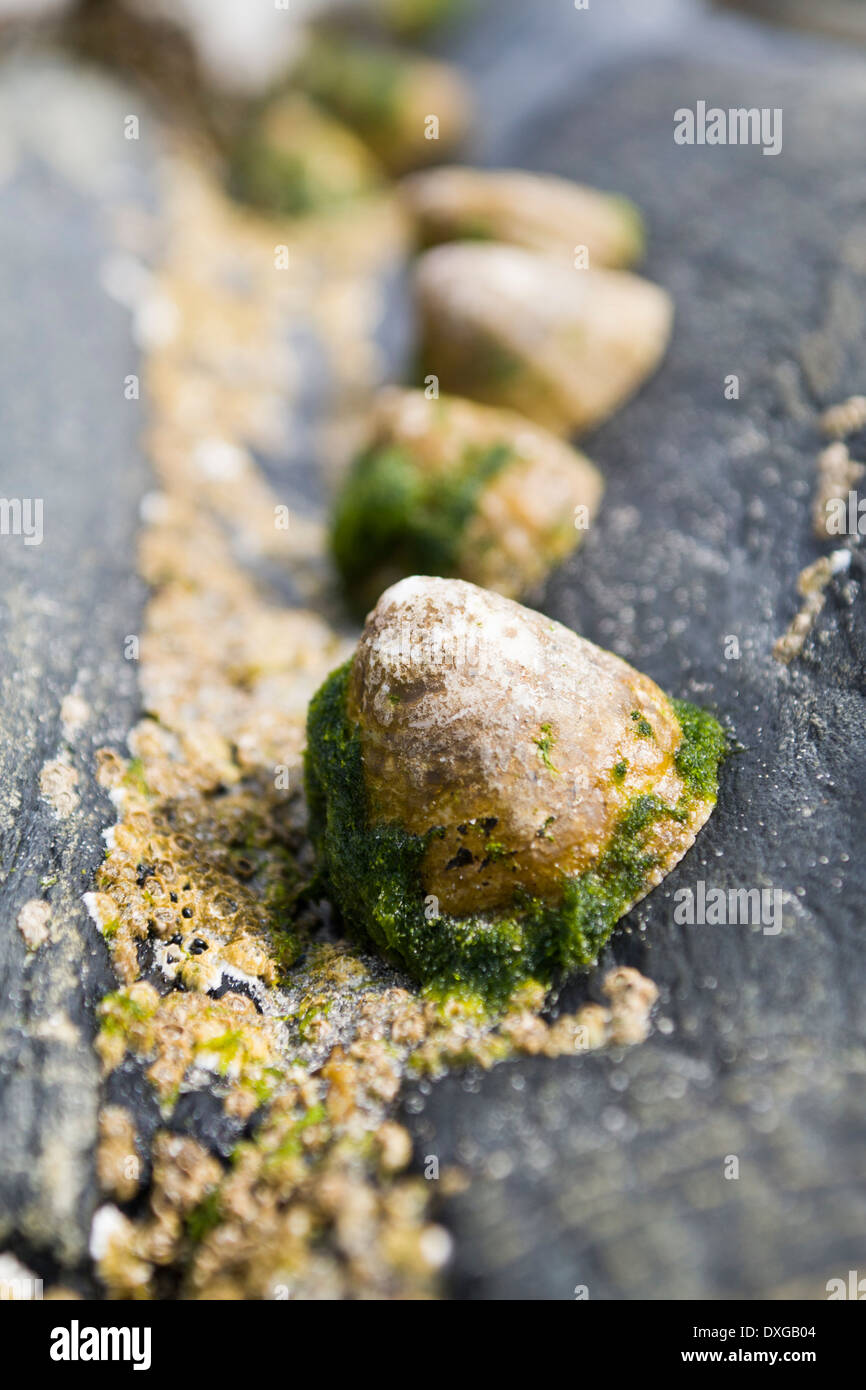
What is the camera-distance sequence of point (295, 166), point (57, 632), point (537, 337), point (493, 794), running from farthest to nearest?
point (295, 166), point (537, 337), point (57, 632), point (493, 794)

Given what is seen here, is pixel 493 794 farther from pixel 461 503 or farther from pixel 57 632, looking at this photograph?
pixel 57 632

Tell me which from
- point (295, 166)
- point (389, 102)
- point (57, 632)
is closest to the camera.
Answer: point (57, 632)

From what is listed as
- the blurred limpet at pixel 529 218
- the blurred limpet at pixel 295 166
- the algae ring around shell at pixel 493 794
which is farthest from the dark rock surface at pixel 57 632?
the blurred limpet at pixel 529 218

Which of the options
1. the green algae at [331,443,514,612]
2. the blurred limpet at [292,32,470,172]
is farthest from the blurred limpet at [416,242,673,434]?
the blurred limpet at [292,32,470,172]

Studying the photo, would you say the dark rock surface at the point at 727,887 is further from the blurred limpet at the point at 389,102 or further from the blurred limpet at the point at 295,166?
the blurred limpet at the point at 389,102

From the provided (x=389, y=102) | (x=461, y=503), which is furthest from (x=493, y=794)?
(x=389, y=102)

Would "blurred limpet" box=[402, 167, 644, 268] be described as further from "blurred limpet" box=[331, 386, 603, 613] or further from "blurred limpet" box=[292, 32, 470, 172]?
"blurred limpet" box=[292, 32, 470, 172]
